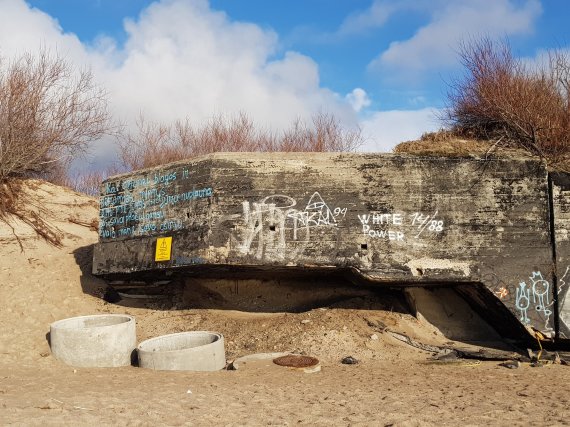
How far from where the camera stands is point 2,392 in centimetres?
507

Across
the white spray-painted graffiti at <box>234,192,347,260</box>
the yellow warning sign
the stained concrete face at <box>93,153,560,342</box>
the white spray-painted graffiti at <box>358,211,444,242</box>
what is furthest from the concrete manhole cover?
the yellow warning sign

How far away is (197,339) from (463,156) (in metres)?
4.30

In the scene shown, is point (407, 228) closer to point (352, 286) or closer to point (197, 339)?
point (352, 286)

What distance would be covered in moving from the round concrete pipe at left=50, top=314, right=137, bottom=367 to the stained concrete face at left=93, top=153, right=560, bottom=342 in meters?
1.19

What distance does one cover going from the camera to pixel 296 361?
6.46 metres

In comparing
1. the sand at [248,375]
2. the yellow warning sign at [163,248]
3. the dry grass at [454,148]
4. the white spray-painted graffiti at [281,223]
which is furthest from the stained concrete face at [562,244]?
the yellow warning sign at [163,248]

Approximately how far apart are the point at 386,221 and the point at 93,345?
157 inches

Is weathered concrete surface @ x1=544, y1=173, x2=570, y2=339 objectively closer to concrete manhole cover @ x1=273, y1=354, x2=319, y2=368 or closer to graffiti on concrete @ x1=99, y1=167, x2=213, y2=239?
concrete manhole cover @ x1=273, y1=354, x2=319, y2=368

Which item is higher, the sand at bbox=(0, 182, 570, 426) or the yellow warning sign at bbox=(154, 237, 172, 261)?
the yellow warning sign at bbox=(154, 237, 172, 261)

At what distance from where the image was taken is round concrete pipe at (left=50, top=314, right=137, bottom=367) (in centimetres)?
652

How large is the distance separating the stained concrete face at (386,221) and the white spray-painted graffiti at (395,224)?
0.04 feet

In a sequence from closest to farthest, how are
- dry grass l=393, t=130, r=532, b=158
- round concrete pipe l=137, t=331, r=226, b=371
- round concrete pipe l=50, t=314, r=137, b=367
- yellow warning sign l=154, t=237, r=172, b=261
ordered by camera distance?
round concrete pipe l=137, t=331, r=226, b=371 < round concrete pipe l=50, t=314, r=137, b=367 < dry grass l=393, t=130, r=532, b=158 < yellow warning sign l=154, t=237, r=172, b=261

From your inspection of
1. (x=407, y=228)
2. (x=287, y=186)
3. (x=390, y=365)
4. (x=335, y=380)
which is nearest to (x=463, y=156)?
(x=407, y=228)

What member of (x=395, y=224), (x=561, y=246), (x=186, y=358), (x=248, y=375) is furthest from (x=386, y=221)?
(x=186, y=358)
